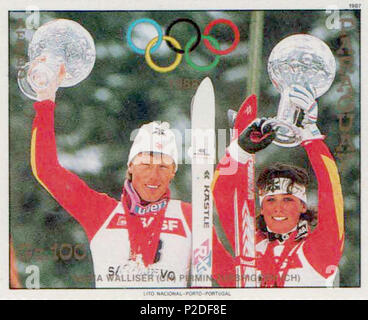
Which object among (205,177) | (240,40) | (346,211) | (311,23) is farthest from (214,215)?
(311,23)

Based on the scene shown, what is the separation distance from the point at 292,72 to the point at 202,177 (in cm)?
58

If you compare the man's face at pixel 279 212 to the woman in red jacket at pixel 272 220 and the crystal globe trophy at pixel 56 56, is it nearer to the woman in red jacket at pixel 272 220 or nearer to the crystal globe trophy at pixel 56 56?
the woman in red jacket at pixel 272 220

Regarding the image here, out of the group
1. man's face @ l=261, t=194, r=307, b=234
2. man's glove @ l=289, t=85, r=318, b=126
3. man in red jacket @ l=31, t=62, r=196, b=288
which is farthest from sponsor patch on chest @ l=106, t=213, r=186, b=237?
man's glove @ l=289, t=85, r=318, b=126

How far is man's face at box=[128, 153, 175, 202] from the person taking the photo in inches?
98.0

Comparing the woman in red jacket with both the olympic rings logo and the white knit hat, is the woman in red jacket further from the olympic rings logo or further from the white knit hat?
the olympic rings logo

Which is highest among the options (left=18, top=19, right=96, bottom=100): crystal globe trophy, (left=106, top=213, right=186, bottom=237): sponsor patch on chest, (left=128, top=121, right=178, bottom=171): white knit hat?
(left=18, top=19, right=96, bottom=100): crystal globe trophy

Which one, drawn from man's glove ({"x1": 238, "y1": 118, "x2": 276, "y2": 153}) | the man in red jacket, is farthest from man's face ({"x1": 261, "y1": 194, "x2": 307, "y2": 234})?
the man in red jacket

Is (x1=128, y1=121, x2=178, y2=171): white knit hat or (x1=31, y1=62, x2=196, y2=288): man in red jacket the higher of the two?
(x1=128, y1=121, x2=178, y2=171): white knit hat

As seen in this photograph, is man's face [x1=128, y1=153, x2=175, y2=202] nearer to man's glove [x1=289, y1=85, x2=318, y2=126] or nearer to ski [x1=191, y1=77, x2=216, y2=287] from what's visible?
ski [x1=191, y1=77, x2=216, y2=287]

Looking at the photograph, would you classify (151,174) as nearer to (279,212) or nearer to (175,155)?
(175,155)

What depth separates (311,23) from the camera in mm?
2541

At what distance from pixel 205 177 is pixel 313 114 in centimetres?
52

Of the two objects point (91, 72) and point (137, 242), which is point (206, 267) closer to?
point (137, 242)

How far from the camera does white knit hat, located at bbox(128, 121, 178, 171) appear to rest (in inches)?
98.2
